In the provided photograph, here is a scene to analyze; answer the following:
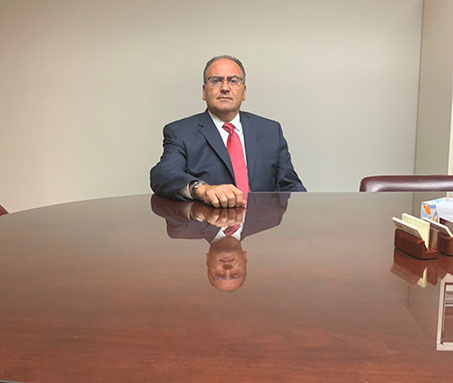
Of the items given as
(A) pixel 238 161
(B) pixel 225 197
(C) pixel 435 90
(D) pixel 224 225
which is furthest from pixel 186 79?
(D) pixel 224 225

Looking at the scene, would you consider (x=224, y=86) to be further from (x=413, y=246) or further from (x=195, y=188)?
(x=413, y=246)

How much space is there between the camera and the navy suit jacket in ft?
9.68

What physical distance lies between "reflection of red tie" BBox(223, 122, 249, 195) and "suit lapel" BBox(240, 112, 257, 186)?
0.19 ft

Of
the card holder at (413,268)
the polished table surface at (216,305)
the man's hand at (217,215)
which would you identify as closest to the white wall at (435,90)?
the man's hand at (217,215)

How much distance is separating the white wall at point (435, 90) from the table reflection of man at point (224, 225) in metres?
2.35

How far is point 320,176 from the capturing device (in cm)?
455

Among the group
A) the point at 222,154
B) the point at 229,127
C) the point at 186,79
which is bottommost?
the point at 222,154

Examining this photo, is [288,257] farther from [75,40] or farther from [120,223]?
[75,40]

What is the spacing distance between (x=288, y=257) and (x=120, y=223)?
1.99ft

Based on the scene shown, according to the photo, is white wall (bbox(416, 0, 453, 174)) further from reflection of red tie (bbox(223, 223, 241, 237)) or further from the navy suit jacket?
reflection of red tie (bbox(223, 223, 241, 237))

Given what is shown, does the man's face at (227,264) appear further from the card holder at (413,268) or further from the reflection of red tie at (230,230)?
the card holder at (413,268)

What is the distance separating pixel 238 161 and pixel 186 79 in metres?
1.74

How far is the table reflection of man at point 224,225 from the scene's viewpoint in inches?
37.1

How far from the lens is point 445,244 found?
1034 millimetres
